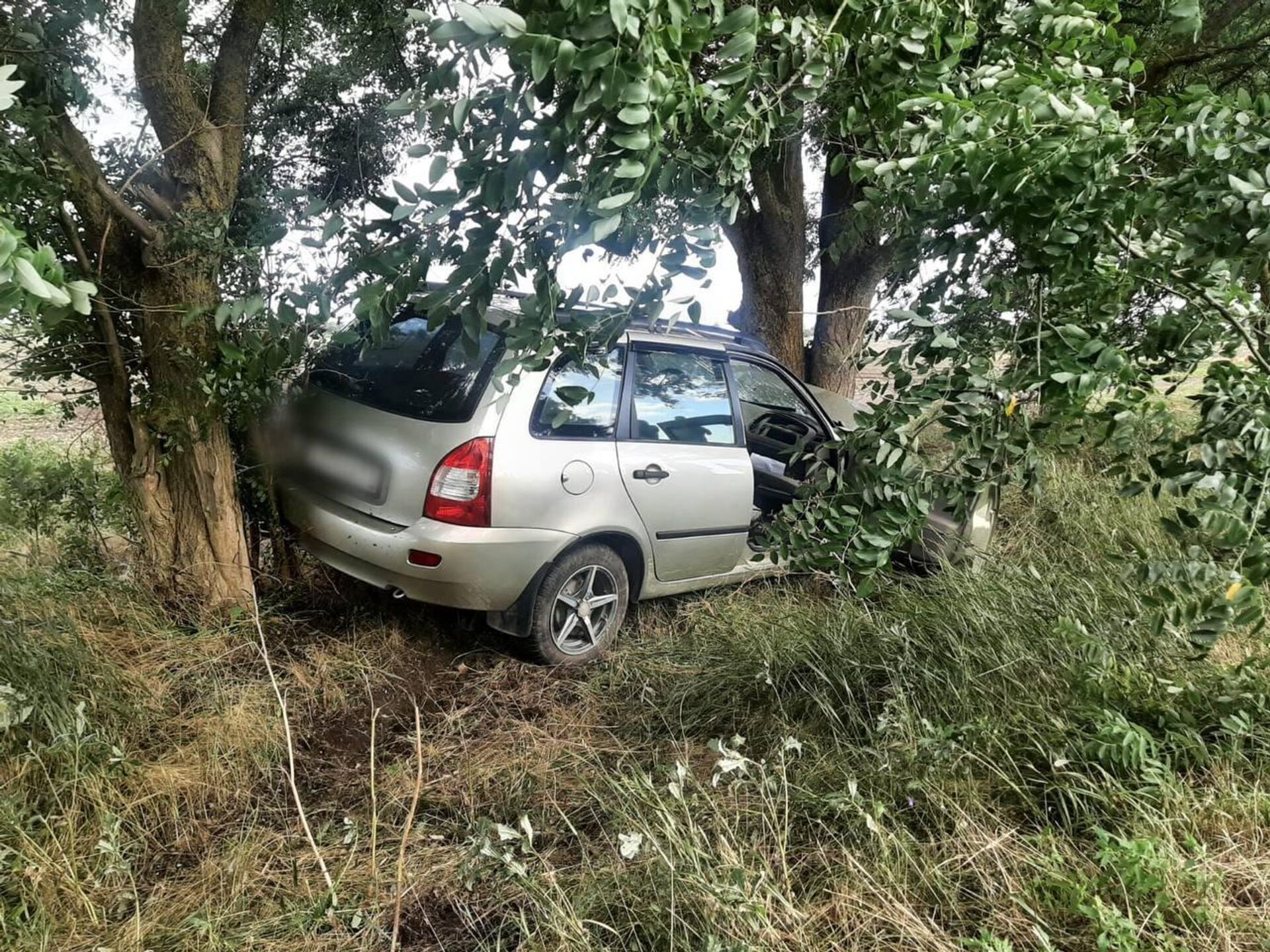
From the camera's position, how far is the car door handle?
3.67 metres

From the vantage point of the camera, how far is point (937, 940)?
5.71ft

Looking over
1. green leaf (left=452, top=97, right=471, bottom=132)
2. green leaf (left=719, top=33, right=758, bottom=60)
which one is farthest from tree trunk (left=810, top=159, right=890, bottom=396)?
green leaf (left=452, top=97, right=471, bottom=132)

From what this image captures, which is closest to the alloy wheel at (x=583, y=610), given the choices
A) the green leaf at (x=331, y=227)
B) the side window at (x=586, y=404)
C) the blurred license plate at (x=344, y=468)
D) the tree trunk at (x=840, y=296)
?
the side window at (x=586, y=404)

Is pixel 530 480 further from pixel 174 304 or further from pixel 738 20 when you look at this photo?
pixel 738 20

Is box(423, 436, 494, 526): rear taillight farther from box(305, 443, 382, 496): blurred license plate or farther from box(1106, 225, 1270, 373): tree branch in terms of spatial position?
box(1106, 225, 1270, 373): tree branch

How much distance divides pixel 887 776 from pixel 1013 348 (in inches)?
51.1

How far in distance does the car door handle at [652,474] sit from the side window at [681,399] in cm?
16

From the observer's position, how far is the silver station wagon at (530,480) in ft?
10.2

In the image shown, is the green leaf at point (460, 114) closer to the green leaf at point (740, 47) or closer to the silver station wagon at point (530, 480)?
the green leaf at point (740, 47)

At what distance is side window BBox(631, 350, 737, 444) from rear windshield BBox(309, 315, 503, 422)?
0.80m

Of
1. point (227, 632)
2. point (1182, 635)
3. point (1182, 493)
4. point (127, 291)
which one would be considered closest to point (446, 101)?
point (1182, 493)

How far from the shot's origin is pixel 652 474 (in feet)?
12.2

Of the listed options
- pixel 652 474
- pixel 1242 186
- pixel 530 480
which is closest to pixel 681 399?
pixel 652 474

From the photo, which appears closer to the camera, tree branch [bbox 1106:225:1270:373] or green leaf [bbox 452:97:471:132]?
green leaf [bbox 452:97:471:132]
